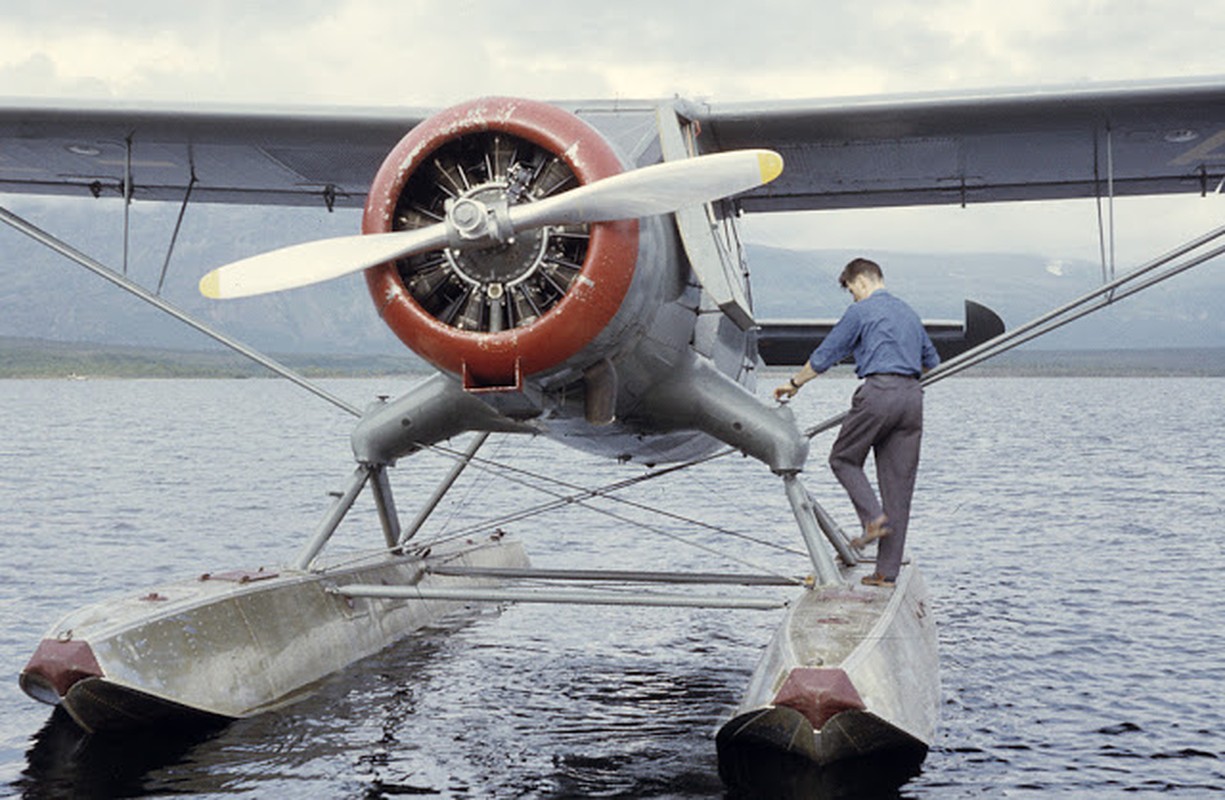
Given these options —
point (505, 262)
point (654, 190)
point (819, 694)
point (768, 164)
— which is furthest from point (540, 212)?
point (819, 694)

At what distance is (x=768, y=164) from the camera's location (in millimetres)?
6438

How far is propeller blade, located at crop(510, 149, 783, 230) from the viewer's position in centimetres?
621

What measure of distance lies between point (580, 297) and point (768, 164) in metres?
1.03

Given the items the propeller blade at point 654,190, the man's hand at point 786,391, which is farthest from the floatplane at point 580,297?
the man's hand at point 786,391

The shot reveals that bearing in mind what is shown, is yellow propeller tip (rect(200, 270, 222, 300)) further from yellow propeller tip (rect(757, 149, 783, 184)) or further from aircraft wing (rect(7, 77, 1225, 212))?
yellow propeller tip (rect(757, 149, 783, 184))

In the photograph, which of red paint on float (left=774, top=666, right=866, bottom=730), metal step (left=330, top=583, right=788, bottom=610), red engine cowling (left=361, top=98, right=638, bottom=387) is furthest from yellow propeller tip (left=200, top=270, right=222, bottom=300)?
red paint on float (left=774, top=666, right=866, bottom=730)

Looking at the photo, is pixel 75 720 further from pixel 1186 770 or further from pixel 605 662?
pixel 1186 770

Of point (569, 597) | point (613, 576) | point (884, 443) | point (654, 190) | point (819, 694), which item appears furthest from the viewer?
point (613, 576)

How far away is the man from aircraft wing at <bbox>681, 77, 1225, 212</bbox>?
1457 mm

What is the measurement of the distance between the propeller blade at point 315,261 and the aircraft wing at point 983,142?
220 cm

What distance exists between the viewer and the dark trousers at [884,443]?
716cm

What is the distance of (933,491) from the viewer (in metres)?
27.7

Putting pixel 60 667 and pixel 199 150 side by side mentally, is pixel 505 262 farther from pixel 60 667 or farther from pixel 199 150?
pixel 199 150

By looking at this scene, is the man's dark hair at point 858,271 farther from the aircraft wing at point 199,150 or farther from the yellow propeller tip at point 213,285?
the yellow propeller tip at point 213,285
